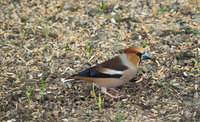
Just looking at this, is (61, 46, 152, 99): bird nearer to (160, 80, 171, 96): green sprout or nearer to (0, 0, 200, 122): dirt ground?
(0, 0, 200, 122): dirt ground

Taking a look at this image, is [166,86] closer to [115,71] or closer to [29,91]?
[115,71]

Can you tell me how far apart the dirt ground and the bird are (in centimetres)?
29

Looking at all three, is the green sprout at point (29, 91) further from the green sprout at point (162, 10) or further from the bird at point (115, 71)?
the green sprout at point (162, 10)

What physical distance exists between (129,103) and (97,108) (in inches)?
18.8

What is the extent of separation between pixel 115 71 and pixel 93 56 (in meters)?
1.15

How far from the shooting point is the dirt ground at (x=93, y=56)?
437 cm

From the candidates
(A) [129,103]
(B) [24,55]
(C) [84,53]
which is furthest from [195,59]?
(B) [24,55]

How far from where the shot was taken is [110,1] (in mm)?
6883

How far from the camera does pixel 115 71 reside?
4414mm

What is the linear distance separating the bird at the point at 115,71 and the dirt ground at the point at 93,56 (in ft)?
0.95

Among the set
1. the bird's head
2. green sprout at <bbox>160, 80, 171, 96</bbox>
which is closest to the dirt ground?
green sprout at <bbox>160, 80, 171, 96</bbox>

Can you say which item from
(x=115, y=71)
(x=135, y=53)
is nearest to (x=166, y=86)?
(x=135, y=53)

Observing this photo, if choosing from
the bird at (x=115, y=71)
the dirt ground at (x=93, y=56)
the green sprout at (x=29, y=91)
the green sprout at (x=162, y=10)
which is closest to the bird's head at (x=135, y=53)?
the bird at (x=115, y=71)

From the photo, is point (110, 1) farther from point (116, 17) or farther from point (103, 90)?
point (103, 90)
